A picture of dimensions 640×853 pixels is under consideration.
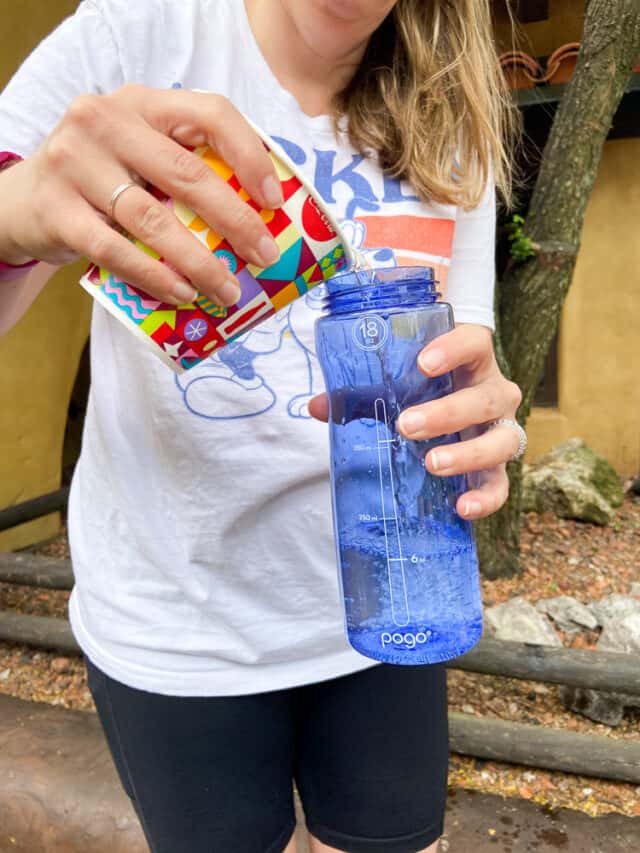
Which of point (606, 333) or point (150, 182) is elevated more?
point (150, 182)

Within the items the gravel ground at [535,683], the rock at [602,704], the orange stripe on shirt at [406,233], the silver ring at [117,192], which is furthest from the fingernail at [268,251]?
the rock at [602,704]

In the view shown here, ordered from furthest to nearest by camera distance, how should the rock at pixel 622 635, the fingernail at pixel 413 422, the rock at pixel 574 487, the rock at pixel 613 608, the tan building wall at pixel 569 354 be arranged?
the rock at pixel 574 487
the tan building wall at pixel 569 354
the rock at pixel 613 608
the rock at pixel 622 635
the fingernail at pixel 413 422

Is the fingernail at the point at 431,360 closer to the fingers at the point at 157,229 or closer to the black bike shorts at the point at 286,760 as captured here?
the fingers at the point at 157,229

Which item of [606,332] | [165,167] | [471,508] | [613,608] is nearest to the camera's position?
[165,167]

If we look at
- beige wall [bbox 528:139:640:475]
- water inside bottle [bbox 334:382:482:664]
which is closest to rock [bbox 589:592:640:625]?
beige wall [bbox 528:139:640:475]

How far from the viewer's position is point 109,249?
2.41ft

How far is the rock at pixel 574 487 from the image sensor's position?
544cm

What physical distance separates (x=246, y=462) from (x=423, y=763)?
60cm

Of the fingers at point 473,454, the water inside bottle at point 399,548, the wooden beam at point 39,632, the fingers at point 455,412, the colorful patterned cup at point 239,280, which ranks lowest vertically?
the wooden beam at point 39,632

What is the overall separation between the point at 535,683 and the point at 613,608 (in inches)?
25.3

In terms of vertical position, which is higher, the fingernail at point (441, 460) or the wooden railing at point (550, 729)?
the fingernail at point (441, 460)

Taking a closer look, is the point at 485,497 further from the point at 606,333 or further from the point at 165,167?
the point at 606,333

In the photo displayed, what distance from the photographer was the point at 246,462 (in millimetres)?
1107

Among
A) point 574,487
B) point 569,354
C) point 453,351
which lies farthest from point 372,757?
point 569,354
